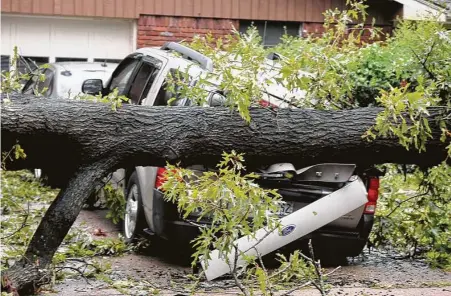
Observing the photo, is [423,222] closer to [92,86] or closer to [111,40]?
[92,86]

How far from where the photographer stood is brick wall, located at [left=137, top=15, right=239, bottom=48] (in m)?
18.1

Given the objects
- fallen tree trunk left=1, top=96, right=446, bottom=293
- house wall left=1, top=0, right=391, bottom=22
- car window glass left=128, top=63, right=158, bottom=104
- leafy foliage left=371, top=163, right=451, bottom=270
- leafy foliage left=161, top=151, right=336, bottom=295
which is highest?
house wall left=1, top=0, right=391, bottom=22

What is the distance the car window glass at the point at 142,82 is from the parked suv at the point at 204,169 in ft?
0.05

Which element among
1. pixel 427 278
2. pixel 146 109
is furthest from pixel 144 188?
pixel 427 278

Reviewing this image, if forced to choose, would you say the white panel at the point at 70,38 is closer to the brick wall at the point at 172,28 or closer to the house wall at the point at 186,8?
the house wall at the point at 186,8

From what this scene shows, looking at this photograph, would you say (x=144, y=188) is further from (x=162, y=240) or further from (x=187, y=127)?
(x=187, y=127)

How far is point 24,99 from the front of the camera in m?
7.04

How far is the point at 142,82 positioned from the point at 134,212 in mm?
1374

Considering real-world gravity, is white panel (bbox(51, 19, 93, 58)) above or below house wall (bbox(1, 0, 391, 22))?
below

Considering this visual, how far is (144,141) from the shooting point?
288 inches

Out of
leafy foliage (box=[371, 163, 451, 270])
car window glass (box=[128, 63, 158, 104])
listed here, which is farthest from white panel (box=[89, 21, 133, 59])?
leafy foliage (box=[371, 163, 451, 270])

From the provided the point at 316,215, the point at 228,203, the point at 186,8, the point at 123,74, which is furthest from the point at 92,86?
the point at 186,8

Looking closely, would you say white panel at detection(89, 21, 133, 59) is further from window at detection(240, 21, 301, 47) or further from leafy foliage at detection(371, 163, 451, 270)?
leafy foliage at detection(371, 163, 451, 270)

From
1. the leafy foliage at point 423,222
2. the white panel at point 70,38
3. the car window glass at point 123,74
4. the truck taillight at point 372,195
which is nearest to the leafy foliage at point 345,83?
the leafy foliage at point 423,222
